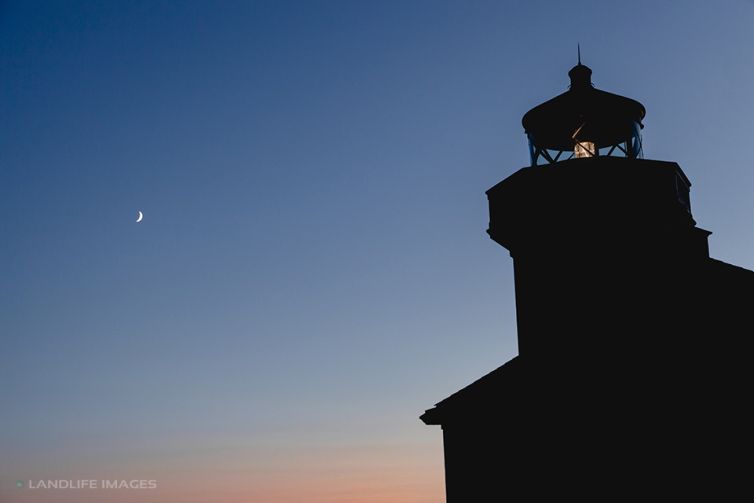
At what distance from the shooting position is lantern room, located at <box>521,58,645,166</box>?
20484mm

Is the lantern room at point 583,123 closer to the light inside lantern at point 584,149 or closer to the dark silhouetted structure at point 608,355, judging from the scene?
the light inside lantern at point 584,149

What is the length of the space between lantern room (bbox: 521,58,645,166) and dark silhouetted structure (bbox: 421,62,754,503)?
263cm

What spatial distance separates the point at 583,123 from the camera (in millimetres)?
20891

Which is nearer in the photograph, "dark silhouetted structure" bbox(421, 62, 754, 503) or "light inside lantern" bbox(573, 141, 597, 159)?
"dark silhouetted structure" bbox(421, 62, 754, 503)

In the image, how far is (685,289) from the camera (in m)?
16.8

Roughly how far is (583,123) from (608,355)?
6.92 metres

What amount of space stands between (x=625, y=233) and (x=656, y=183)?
152 cm

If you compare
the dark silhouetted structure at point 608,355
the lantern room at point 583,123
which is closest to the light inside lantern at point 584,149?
the lantern room at point 583,123

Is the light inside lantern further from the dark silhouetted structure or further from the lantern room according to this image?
the dark silhouetted structure

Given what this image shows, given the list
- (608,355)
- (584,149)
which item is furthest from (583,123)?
(608,355)

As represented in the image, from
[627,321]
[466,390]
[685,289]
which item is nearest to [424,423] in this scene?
[466,390]

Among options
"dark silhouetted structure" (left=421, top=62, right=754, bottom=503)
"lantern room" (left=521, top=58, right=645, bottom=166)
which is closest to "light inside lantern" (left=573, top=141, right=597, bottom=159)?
"lantern room" (left=521, top=58, right=645, bottom=166)

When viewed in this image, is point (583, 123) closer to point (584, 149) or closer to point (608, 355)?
point (584, 149)

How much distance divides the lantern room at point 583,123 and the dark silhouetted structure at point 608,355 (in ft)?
8.61
